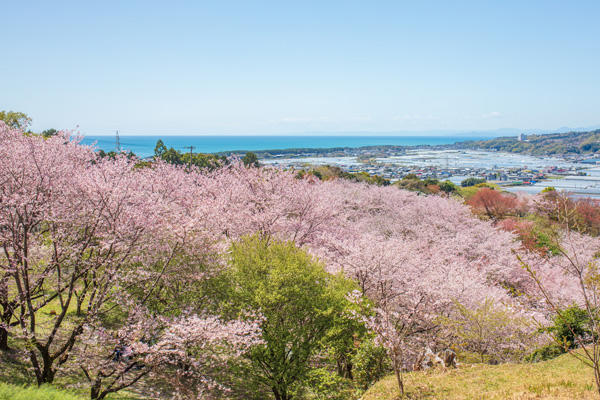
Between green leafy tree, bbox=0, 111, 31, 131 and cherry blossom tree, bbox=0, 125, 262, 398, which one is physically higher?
green leafy tree, bbox=0, 111, 31, 131

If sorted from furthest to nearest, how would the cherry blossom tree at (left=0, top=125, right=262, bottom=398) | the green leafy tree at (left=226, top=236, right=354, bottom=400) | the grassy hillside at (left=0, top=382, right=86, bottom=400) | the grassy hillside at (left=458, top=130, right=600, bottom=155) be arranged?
1. the grassy hillside at (left=458, top=130, right=600, bottom=155)
2. the green leafy tree at (left=226, top=236, right=354, bottom=400)
3. the cherry blossom tree at (left=0, top=125, right=262, bottom=398)
4. the grassy hillside at (left=0, top=382, right=86, bottom=400)

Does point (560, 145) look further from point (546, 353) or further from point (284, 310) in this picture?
point (284, 310)

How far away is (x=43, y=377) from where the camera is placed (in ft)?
28.5

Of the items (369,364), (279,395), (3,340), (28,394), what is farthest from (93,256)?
(369,364)

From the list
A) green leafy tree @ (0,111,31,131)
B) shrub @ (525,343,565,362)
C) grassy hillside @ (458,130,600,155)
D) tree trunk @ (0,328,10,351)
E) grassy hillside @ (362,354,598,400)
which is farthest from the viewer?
grassy hillside @ (458,130,600,155)

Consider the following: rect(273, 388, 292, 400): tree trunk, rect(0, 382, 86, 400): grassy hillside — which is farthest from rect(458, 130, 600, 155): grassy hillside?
rect(0, 382, 86, 400): grassy hillside

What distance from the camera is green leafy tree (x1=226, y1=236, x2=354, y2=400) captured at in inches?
432

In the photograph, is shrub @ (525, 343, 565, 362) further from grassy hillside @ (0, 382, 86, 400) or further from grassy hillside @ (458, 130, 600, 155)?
grassy hillside @ (458, 130, 600, 155)

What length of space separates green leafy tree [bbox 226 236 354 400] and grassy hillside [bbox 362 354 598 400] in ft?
8.17

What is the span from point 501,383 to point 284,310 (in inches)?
244

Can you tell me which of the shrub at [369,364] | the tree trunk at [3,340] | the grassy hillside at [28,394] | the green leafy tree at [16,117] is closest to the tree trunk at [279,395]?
the shrub at [369,364]

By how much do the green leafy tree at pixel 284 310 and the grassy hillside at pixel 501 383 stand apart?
249cm

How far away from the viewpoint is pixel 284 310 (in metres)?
11.2

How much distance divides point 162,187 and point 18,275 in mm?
10829
